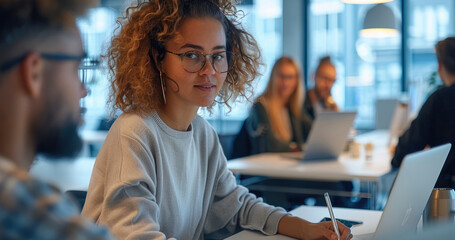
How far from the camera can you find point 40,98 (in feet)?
2.50

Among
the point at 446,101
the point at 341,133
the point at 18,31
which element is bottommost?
the point at 341,133

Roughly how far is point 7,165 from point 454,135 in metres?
2.60

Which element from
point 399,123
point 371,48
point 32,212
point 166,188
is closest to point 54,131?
point 32,212

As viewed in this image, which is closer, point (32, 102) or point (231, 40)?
point (32, 102)

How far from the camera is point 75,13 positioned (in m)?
0.78

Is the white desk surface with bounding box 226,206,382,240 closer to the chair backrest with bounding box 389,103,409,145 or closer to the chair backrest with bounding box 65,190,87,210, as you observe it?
the chair backrest with bounding box 65,190,87,210

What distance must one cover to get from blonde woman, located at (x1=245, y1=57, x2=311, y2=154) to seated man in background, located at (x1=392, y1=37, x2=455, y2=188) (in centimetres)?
125

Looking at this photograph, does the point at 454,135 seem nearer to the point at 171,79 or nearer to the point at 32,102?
the point at 171,79

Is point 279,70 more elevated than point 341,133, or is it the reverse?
point 279,70

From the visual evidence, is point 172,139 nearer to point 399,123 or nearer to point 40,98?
point 40,98

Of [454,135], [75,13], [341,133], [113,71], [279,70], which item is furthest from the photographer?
[279,70]

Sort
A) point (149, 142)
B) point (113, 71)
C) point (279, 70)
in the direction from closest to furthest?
1. point (149, 142)
2. point (113, 71)
3. point (279, 70)

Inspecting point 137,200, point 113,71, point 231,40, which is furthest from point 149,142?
point 231,40

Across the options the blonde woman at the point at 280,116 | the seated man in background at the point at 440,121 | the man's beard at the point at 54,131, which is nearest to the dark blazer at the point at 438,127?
the seated man in background at the point at 440,121
